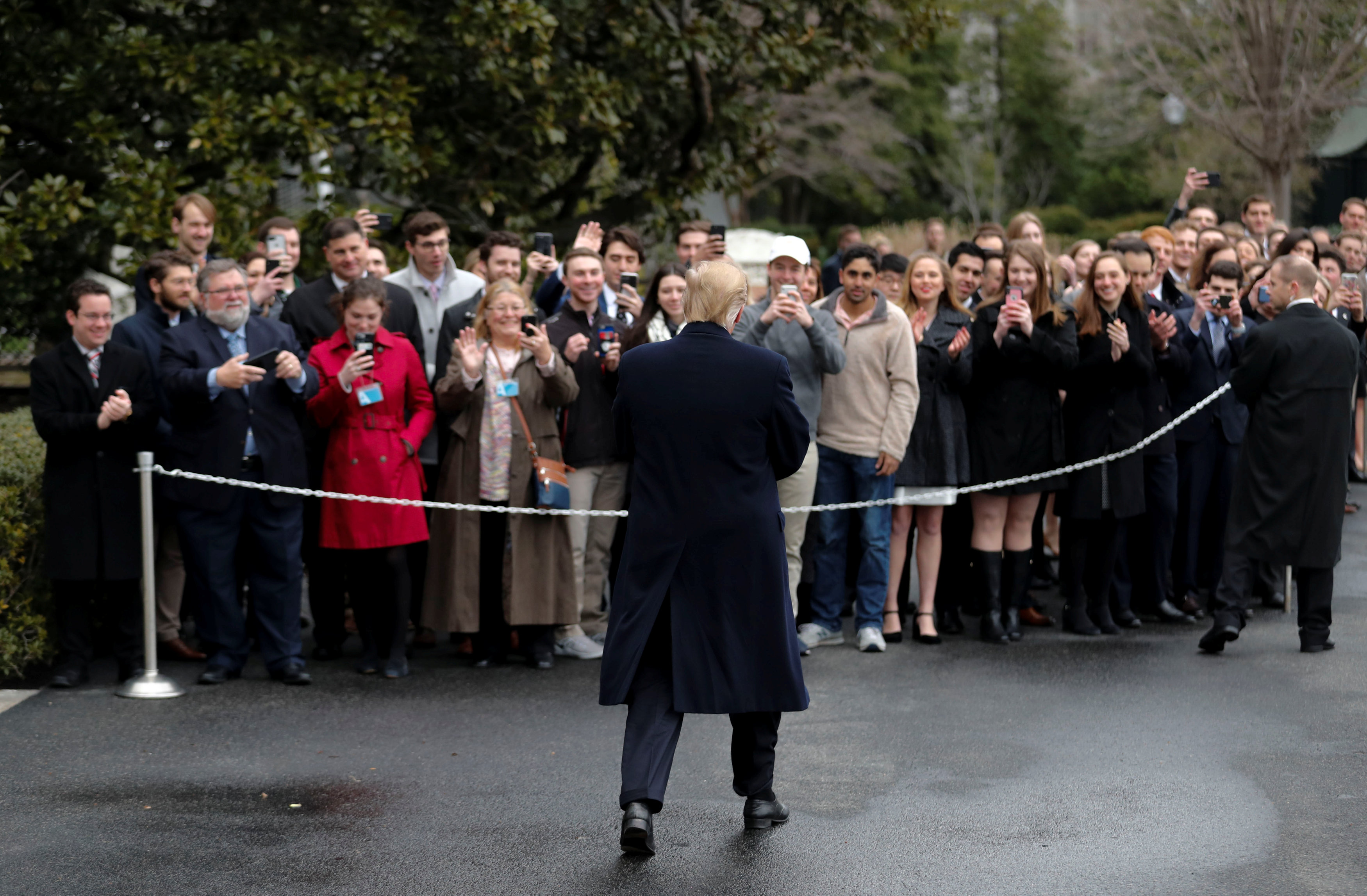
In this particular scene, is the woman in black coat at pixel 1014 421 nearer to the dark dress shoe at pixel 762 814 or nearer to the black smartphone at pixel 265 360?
the dark dress shoe at pixel 762 814

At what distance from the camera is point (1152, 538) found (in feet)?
31.8

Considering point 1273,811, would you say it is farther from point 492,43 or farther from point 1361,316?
point 492,43

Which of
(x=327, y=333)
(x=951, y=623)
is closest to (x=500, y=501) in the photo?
(x=327, y=333)

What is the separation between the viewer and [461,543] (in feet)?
27.5

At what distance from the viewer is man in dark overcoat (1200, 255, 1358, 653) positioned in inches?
334

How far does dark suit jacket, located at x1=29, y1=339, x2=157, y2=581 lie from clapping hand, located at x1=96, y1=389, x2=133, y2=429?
0.04 meters

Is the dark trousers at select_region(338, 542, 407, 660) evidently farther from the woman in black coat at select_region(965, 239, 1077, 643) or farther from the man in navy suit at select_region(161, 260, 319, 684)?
the woman in black coat at select_region(965, 239, 1077, 643)

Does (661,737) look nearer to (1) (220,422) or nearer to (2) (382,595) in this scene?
(2) (382,595)

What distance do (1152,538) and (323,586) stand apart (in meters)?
4.92

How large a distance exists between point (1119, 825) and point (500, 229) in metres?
8.79

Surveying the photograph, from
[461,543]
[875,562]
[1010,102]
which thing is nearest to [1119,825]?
[875,562]

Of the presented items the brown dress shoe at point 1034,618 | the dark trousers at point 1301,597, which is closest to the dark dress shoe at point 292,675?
the brown dress shoe at point 1034,618

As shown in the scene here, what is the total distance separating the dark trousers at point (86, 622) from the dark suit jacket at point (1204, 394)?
20.2 ft

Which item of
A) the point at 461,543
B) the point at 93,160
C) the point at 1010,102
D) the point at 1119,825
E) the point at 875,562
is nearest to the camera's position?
the point at 1119,825
